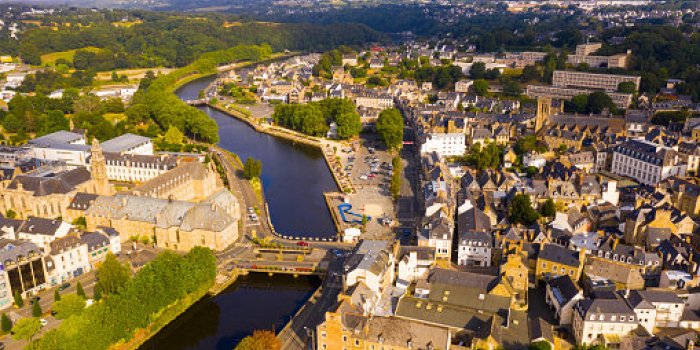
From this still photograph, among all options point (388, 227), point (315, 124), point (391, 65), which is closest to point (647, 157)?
point (388, 227)

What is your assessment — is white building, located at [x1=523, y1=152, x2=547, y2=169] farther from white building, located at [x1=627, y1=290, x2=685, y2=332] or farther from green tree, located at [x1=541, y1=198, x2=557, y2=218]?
white building, located at [x1=627, y1=290, x2=685, y2=332]

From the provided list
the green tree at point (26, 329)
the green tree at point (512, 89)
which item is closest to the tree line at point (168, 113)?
the green tree at point (26, 329)

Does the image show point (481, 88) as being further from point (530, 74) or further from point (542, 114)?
point (542, 114)

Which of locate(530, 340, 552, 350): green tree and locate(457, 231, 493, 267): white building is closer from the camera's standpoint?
locate(530, 340, 552, 350): green tree

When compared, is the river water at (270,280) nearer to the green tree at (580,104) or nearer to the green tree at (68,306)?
the green tree at (68,306)

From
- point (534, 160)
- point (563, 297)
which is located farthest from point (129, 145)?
point (563, 297)

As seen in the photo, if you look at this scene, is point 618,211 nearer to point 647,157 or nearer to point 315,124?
point 647,157

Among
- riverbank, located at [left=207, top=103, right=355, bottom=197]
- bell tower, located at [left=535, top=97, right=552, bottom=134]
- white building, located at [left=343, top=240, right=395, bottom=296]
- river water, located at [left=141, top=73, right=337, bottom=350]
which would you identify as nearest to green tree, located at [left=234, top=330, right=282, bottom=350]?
river water, located at [left=141, top=73, right=337, bottom=350]
